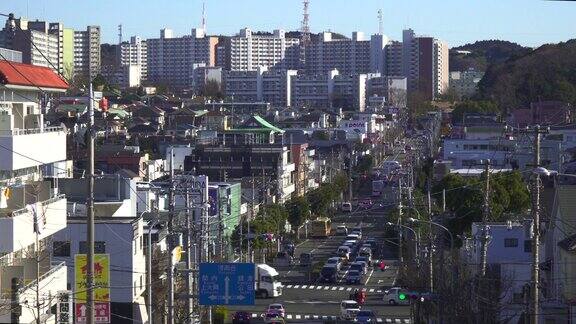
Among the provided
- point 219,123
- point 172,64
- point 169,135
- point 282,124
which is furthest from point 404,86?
point 169,135

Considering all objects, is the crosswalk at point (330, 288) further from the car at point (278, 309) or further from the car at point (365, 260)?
the car at point (278, 309)

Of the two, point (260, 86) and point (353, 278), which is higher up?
point (260, 86)

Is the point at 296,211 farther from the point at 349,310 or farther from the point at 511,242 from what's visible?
the point at 349,310

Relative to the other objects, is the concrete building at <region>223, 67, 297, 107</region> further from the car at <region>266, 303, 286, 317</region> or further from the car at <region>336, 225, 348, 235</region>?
the car at <region>266, 303, 286, 317</region>

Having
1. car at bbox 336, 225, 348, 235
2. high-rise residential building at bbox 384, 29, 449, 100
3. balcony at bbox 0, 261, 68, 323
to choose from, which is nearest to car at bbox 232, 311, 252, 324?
balcony at bbox 0, 261, 68, 323

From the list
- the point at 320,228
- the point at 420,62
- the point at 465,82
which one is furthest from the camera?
the point at 465,82

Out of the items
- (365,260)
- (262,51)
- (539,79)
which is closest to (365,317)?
(365,260)

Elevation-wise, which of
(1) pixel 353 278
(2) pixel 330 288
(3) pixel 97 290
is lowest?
(2) pixel 330 288

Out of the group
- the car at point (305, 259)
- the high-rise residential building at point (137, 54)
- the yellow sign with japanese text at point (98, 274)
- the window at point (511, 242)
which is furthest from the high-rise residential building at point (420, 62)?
the yellow sign with japanese text at point (98, 274)

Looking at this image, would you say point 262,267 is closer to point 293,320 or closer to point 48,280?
point 293,320
